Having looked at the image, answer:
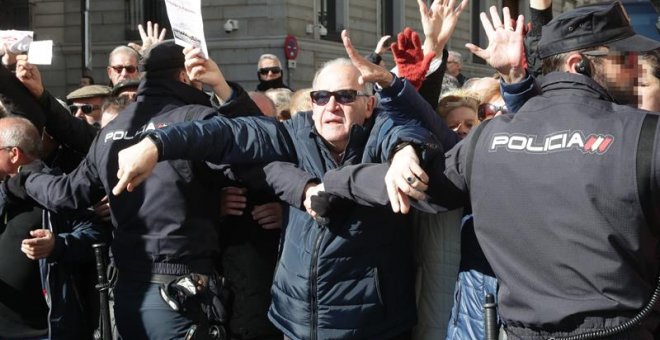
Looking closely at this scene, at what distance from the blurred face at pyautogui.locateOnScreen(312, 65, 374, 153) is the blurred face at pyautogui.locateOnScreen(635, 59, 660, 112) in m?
1.40

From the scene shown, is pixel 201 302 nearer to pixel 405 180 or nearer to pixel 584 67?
pixel 405 180

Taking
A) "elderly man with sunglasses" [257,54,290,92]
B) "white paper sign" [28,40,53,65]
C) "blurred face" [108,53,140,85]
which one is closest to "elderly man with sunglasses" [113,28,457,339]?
"white paper sign" [28,40,53,65]

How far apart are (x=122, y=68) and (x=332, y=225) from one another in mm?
3753

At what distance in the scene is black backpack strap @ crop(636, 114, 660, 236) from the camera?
2891mm

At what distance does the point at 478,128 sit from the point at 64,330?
3104mm

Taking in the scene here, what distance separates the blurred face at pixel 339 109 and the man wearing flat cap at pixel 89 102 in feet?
12.8

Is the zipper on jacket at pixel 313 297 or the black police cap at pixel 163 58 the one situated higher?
the black police cap at pixel 163 58

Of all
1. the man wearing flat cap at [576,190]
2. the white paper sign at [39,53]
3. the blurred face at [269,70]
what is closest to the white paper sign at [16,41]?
the white paper sign at [39,53]

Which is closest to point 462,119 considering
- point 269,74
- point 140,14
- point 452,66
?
point 452,66

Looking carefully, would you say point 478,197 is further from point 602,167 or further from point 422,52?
point 422,52

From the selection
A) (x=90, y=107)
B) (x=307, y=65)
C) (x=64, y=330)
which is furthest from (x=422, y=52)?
(x=307, y=65)

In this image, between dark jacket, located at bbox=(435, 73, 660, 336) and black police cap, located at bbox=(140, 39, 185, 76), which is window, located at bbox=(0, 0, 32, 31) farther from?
dark jacket, located at bbox=(435, 73, 660, 336)

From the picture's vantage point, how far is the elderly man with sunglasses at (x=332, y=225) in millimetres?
4109

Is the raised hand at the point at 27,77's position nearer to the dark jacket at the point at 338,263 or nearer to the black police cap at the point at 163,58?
the black police cap at the point at 163,58
